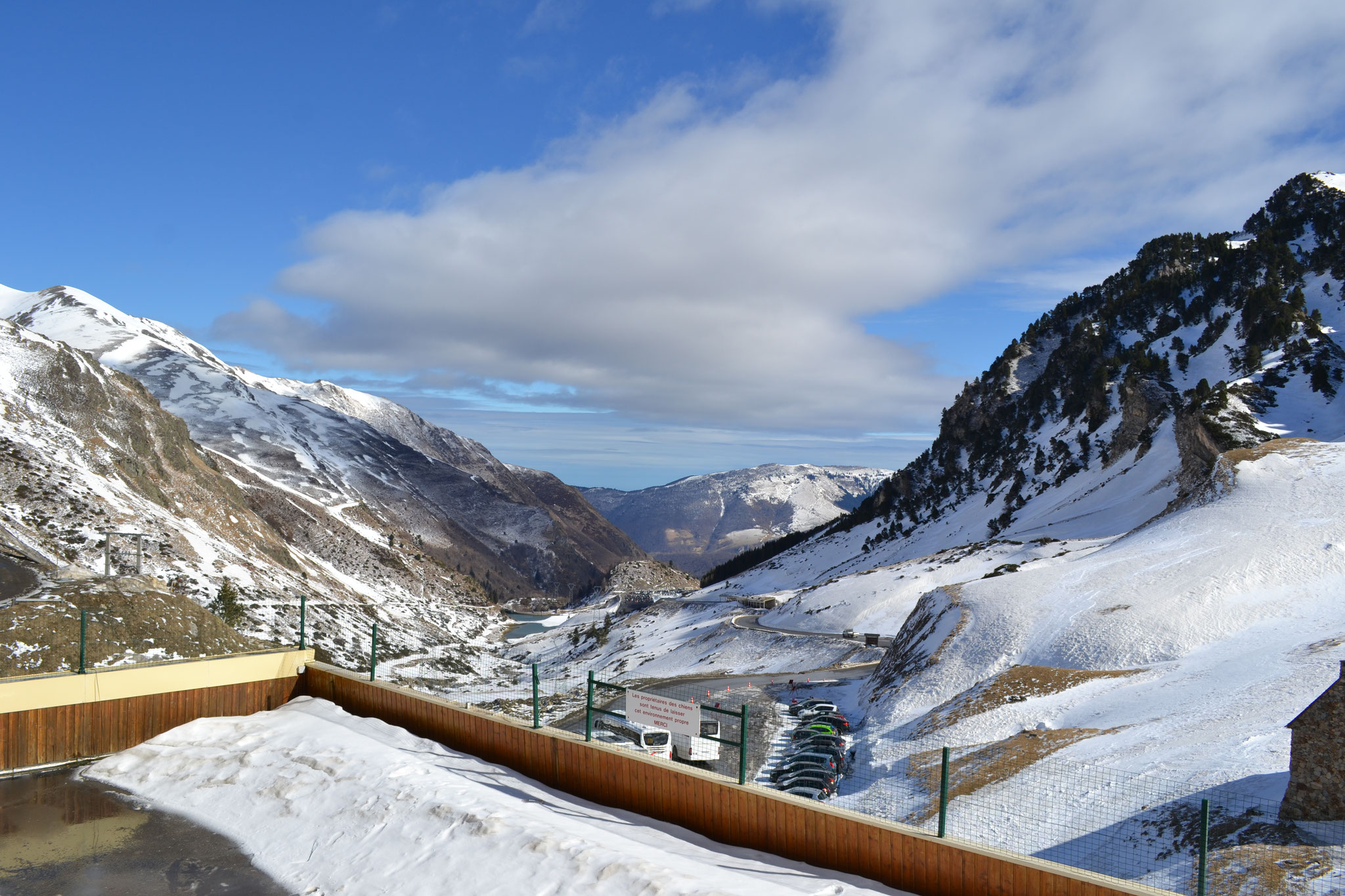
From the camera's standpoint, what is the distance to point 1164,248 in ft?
440

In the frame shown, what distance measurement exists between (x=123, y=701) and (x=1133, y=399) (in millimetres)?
99176

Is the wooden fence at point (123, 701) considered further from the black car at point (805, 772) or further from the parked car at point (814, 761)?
the parked car at point (814, 761)

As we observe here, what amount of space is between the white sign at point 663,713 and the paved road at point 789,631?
36590 millimetres

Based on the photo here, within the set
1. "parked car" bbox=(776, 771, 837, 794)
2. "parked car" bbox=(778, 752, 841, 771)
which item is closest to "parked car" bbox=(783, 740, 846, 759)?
"parked car" bbox=(778, 752, 841, 771)

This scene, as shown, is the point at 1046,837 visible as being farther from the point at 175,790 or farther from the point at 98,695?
the point at 98,695

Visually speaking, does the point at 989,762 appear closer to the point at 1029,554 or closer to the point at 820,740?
the point at 820,740

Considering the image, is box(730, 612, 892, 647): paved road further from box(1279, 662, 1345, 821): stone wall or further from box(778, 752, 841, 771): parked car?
box(1279, 662, 1345, 821): stone wall

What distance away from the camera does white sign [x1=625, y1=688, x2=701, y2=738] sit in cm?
1363

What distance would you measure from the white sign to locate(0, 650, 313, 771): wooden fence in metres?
12.5

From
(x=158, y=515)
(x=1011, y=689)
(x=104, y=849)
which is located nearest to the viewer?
(x=104, y=849)

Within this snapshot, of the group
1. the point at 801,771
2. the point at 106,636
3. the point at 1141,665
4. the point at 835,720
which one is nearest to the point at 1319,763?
the point at 801,771

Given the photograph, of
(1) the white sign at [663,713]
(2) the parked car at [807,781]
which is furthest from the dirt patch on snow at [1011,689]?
(1) the white sign at [663,713]

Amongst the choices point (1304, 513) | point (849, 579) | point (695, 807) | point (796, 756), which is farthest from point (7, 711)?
point (849, 579)

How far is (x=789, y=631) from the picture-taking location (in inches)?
2621
